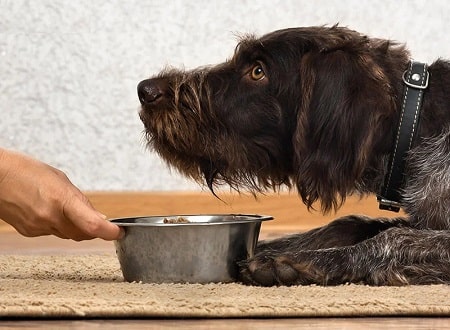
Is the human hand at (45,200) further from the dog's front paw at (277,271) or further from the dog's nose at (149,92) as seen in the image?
the dog's nose at (149,92)

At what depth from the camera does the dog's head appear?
7.82 ft

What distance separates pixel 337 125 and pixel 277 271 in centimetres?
43

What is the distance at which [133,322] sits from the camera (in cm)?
178

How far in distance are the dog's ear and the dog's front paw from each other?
0.27 m

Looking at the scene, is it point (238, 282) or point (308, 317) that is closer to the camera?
point (308, 317)

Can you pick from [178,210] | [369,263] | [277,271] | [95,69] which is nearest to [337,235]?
[369,263]

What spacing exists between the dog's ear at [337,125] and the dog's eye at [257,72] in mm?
148

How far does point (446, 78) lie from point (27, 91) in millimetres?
2142

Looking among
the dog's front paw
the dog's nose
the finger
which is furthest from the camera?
the dog's nose

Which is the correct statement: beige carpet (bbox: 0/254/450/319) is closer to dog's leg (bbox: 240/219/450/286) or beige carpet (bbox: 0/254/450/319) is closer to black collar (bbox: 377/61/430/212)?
dog's leg (bbox: 240/219/450/286)

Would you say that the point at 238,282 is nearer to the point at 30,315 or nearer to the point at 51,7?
the point at 30,315

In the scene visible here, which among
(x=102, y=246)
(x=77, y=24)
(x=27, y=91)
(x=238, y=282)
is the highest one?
(x=77, y=24)

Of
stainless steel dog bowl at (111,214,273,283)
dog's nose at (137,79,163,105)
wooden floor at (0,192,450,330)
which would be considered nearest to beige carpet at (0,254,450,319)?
stainless steel dog bowl at (111,214,273,283)

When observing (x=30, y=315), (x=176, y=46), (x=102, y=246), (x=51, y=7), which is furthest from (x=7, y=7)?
(x=30, y=315)
